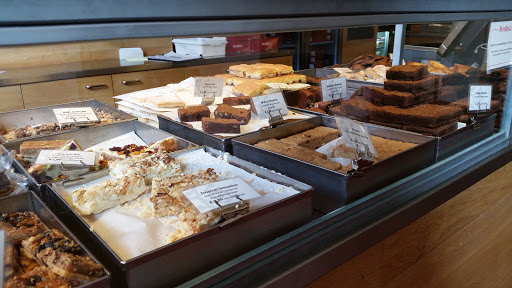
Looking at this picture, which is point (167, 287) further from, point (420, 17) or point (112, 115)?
point (112, 115)

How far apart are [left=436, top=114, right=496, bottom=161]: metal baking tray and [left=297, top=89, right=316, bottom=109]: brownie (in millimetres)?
820

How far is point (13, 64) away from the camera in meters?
2.78

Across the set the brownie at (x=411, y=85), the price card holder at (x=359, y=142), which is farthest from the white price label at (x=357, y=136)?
the brownie at (x=411, y=85)

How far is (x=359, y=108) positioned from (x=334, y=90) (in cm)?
34

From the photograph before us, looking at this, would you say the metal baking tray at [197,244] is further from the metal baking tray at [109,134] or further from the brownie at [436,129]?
the brownie at [436,129]

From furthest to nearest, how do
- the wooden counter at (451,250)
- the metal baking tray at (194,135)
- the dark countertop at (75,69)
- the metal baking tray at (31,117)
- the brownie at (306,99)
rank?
the dark countertop at (75,69) < the brownie at (306,99) < the metal baking tray at (31,117) < the metal baking tray at (194,135) < the wooden counter at (451,250)

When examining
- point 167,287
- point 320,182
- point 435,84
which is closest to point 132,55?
point 435,84

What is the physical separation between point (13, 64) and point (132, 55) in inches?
39.5

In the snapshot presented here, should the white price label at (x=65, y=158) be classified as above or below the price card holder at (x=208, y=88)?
below

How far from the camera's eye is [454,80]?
87.1 inches

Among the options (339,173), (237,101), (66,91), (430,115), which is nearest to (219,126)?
(237,101)

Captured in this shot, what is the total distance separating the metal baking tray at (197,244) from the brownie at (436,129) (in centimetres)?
79

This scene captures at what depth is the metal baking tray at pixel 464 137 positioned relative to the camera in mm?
1666

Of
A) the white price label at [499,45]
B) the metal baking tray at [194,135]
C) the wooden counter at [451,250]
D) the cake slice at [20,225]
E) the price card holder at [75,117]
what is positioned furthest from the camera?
the price card holder at [75,117]
